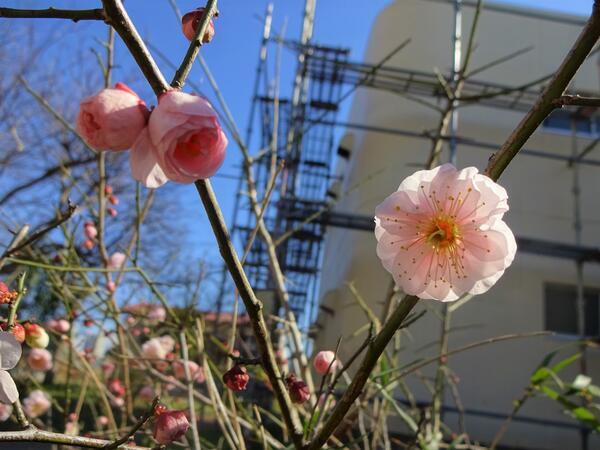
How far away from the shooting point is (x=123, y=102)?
0.45m

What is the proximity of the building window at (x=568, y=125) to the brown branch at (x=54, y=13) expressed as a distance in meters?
5.86

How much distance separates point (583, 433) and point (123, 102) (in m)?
4.85

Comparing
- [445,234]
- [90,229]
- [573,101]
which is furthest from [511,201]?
[573,101]

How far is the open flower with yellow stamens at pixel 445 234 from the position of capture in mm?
663

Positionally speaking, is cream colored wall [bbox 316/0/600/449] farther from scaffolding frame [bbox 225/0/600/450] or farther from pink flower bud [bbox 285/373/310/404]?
pink flower bud [bbox 285/373/310/404]

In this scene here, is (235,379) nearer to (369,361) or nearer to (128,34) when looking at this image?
(369,361)

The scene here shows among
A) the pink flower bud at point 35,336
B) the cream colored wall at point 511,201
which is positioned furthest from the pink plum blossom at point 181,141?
the cream colored wall at point 511,201

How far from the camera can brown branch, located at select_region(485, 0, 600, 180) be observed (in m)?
0.51

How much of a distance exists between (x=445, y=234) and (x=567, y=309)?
5015mm

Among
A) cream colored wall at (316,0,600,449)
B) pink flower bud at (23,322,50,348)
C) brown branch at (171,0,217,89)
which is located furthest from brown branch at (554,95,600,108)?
cream colored wall at (316,0,600,449)

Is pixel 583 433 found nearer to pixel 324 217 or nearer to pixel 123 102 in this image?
pixel 324 217

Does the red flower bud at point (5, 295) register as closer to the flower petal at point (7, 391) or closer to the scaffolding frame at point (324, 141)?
the flower petal at point (7, 391)

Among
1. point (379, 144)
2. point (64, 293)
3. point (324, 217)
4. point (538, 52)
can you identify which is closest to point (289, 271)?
point (324, 217)

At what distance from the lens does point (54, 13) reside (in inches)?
18.9
